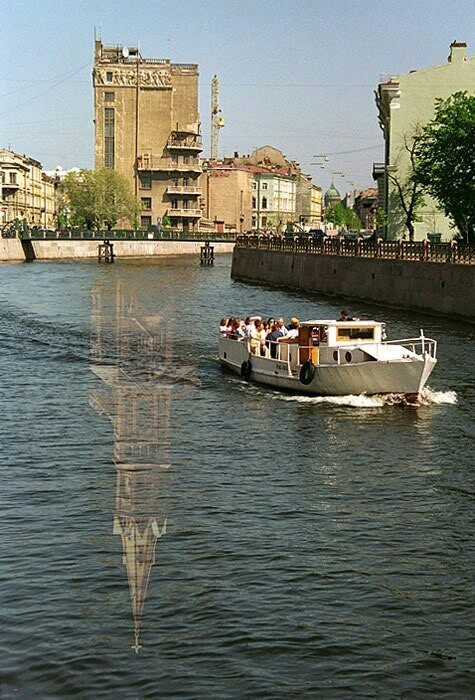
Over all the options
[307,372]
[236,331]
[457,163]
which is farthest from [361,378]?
[457,163]

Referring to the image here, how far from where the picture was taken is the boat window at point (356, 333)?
31484 mm

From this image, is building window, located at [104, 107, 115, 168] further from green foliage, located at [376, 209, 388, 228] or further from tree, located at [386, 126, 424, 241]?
tree, located at [386, 126, 424, 241]

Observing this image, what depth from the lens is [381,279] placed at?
5859cm

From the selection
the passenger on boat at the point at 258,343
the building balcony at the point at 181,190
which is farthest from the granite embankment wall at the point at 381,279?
the building balcony at the point at 181,190

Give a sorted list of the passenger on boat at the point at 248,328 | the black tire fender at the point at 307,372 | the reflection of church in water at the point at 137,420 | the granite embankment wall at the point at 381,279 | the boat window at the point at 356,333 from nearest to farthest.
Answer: the reflection of church in water at the point at 137,420
the black tire fender at the point at 307,372
the boat window at the point at 356,333
the passenger on boat at the point at 248,328
the granite embankment wall at the point at 381,279

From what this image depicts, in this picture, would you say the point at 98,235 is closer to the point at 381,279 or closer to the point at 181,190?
the point at 181,190

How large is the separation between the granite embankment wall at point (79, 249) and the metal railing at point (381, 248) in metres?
38.9

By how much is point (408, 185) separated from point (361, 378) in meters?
49.1

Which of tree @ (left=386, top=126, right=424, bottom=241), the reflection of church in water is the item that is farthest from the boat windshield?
tree @ (left=386, top=126, right=424, bottom=241)

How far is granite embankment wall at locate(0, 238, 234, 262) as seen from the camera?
11569cm

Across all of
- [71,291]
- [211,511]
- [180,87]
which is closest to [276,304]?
[71,291]

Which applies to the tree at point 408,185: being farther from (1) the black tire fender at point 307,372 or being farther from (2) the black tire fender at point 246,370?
(1) the black tire fender at point 307,372

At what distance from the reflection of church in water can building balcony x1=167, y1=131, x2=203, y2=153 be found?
4174 inches

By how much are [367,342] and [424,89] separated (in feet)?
162
